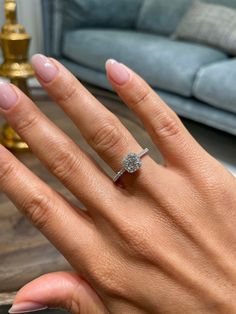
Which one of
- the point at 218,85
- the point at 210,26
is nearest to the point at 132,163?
the point at 218,85

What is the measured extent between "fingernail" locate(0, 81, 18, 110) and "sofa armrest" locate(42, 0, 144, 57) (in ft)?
9.00

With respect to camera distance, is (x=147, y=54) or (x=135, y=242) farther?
(x=147, y=54)

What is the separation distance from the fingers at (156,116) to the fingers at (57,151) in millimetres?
98

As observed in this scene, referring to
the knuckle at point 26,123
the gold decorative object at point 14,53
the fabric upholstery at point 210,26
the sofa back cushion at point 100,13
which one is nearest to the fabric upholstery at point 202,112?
the fabric upholstery at point 210,26

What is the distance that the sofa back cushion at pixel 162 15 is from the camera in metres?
3.07

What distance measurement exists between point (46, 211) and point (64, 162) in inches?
2.6

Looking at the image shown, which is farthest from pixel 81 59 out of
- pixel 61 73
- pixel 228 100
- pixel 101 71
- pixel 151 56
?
pixel 61 73

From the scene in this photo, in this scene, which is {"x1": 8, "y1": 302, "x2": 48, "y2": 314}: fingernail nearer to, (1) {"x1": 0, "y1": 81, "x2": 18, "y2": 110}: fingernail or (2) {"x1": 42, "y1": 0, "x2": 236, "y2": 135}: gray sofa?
(1) {"x1": 0, "y1": 81, "x2": 18, "y2": 110}: fingernail

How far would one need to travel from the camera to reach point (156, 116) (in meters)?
0.63

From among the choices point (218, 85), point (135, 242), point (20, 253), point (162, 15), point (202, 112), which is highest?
point (135, 242)

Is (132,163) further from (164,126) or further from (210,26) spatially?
(210,26)

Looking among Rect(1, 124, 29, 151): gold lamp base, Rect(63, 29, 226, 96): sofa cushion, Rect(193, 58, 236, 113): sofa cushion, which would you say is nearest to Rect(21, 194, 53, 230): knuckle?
Rect(1, 124, 29, 151): gold lamp base

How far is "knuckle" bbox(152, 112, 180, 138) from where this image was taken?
2.05 feet

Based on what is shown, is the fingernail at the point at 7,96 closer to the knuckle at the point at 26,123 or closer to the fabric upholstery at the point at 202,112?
the knuckle at the point at 26,123
